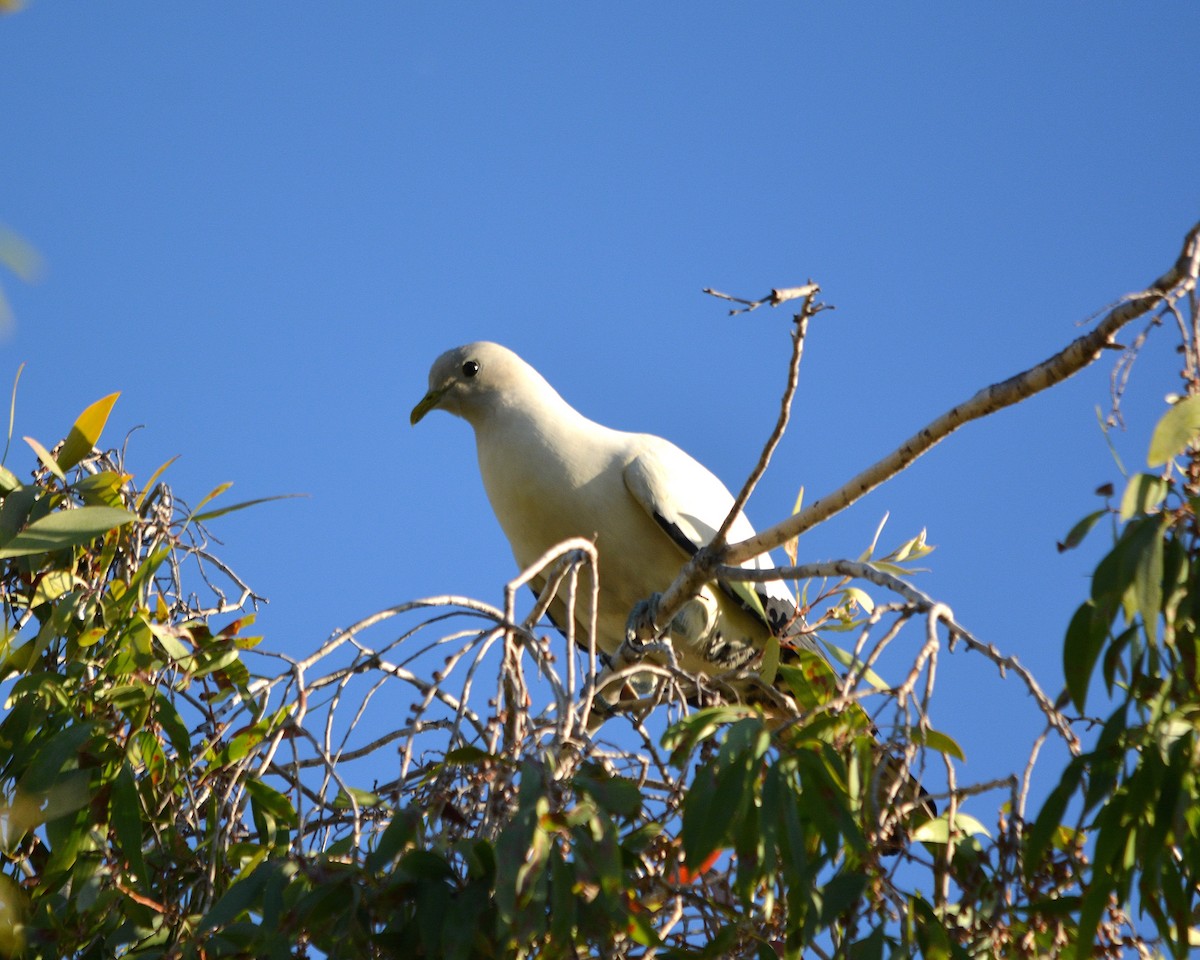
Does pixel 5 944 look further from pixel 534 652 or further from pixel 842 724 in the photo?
pixel 842 724

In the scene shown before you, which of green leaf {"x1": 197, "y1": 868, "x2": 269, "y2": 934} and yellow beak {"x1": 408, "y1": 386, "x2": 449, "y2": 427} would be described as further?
yellow beak {"x1": 408, "y1": 386, "x2": 449, "y2": 427}

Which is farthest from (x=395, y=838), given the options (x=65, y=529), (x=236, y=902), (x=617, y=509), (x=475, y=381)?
(x=475, y=381)

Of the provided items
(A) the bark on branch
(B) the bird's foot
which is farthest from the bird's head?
(A) the bark on branch

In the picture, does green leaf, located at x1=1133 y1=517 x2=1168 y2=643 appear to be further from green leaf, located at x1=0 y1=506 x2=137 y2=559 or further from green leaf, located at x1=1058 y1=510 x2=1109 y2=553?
green leaf, located at x1=0 y1=506 x2=137 y2=559

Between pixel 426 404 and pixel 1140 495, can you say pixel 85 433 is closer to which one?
pixel 426 404

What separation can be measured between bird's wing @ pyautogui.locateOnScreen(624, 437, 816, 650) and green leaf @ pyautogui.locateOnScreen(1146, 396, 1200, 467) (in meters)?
1.95

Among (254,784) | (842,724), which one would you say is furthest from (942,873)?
(254,784)

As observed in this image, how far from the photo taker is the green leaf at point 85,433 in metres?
2.82

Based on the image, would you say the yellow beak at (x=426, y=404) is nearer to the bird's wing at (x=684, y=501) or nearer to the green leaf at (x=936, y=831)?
the bird's wing at (x=684, y=501)

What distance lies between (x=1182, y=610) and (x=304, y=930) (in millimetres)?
1289

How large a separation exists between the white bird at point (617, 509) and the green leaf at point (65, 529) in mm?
1725

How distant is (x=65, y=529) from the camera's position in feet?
8.14

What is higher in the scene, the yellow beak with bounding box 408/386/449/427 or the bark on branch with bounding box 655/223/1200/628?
the yellow beak with bounding box 408/386/449/427

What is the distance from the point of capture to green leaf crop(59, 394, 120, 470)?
2824 millimetres
